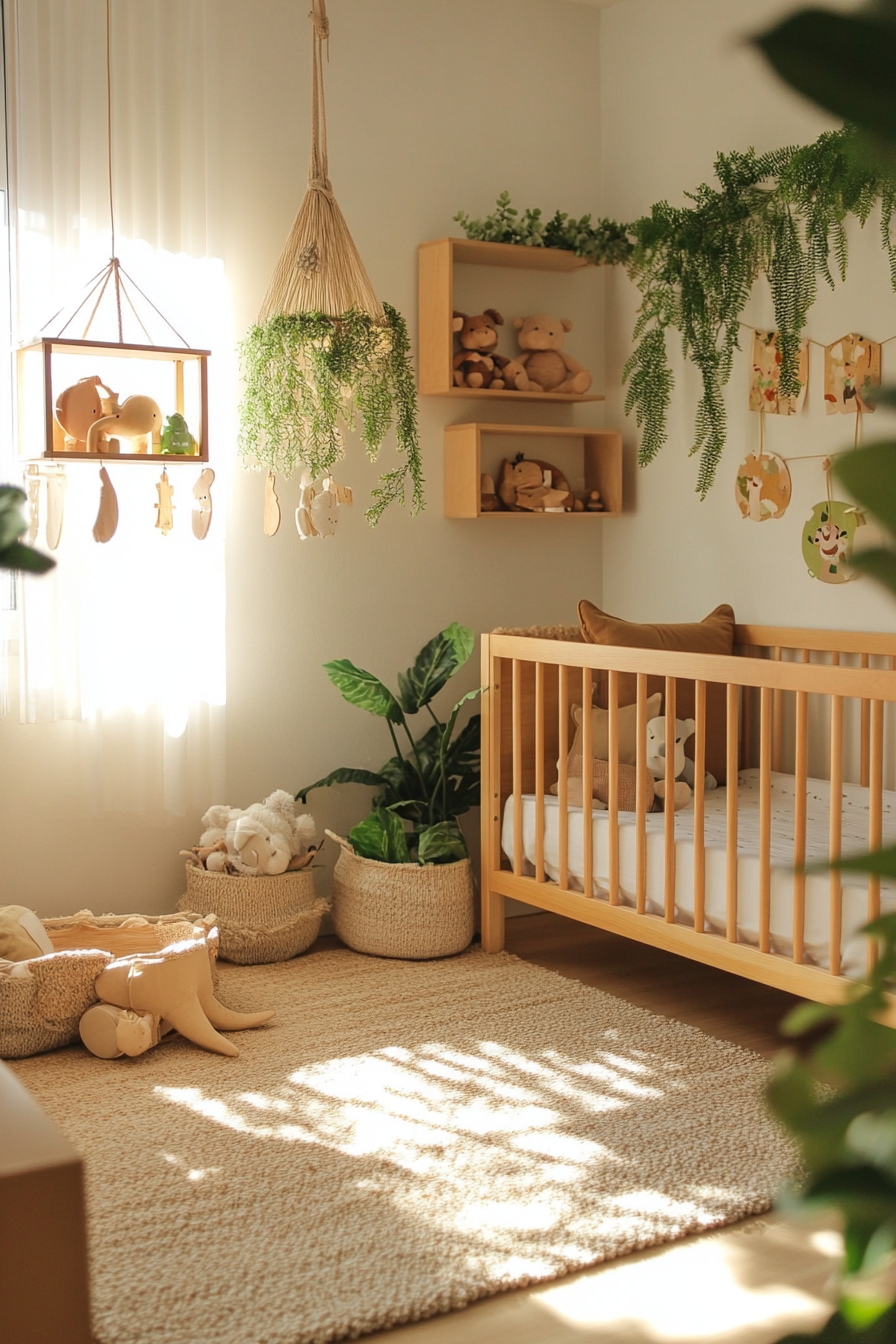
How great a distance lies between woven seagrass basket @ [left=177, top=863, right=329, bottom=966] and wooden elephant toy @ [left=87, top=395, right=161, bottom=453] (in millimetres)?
1089

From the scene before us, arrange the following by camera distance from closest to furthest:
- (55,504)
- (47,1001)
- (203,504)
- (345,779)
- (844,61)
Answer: (844,61), (47,1001), (55,504), (203,504), (345,779)

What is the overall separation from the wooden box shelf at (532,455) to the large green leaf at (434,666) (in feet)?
1.36

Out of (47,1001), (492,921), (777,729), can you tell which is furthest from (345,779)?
(777,729)

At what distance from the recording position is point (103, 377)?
3100 millimetres

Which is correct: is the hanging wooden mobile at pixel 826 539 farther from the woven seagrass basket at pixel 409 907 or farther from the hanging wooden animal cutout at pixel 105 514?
the hanging wooden animal cutout at pixel 105 514

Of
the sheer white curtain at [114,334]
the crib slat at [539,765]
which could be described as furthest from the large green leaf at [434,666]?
the sheer white curtain at [114,334]

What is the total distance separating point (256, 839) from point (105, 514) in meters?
0.88

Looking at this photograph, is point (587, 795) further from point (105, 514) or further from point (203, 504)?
point (105, 514)

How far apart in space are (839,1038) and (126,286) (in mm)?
3243

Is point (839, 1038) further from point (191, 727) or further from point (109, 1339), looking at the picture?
point (191, 727)

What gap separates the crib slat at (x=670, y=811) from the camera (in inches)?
107

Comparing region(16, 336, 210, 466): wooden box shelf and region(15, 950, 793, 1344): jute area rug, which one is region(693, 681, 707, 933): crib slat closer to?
region(15, 950, 793, 1344): jute area rug

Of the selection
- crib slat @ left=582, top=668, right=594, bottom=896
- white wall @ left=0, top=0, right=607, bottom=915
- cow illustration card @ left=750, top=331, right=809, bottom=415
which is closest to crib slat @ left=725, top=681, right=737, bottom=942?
crib slat @ left=582, top=668, right=594, bottom=896

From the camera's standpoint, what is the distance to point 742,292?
3.37 m
